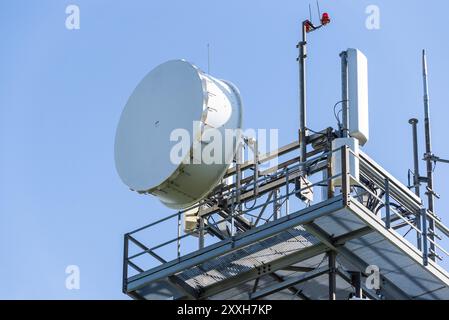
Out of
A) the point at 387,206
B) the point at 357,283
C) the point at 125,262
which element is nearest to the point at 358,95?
the point at 387,206

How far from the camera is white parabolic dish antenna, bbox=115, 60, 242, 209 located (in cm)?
3862

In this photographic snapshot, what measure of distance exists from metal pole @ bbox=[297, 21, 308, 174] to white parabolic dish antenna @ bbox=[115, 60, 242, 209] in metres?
1.46

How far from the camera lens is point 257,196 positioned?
39375 millimetres

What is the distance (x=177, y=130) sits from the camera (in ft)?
128

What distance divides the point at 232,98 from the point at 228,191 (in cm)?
256

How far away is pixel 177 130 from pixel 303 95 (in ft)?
10.3

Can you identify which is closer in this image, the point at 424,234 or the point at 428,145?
the point at 424,234

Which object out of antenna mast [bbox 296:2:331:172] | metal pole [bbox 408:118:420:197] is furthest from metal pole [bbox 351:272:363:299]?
metal pole [bbox 408:118:420:197]

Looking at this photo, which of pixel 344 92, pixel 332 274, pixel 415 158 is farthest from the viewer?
pixel 415 158

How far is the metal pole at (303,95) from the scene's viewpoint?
39.0 meters

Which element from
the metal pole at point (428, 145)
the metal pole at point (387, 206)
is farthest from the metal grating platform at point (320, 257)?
the metal pole at point (428, 145)

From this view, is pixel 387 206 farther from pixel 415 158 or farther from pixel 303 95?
pixel 415 158
